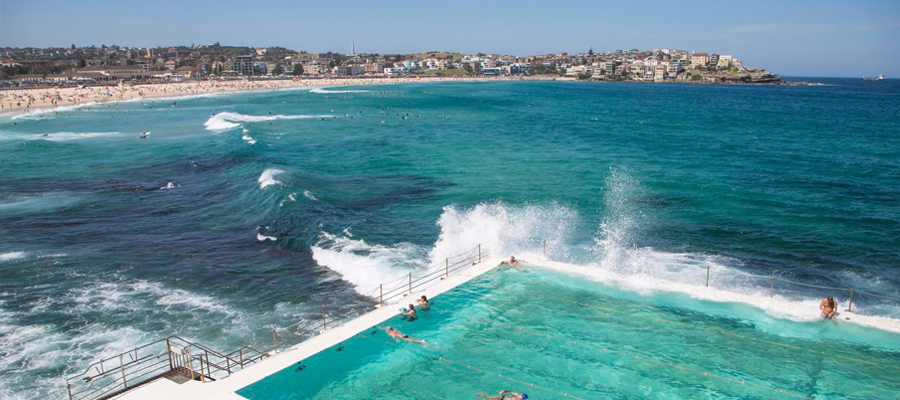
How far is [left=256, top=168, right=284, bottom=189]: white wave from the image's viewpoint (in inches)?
1504

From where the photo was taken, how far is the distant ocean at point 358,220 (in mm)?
20109

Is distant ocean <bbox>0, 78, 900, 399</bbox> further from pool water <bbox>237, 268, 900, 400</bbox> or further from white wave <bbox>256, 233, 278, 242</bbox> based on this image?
pool water <bbox>237, 268, 900, 400</bbox>

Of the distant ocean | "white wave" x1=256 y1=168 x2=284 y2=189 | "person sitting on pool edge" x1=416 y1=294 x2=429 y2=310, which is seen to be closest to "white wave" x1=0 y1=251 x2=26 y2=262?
the distant ocean

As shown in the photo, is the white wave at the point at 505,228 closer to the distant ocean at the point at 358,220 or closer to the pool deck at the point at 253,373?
the distant ocean at the point at 358,220

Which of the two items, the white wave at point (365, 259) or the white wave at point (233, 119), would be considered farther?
the white wave at point (233, 119)

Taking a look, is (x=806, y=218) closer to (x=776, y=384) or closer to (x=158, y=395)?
(x=776, y=384)

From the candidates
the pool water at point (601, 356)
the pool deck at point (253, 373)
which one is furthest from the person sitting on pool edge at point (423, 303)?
the pool deck at point (253, 373)

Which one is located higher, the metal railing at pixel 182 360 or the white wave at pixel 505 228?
the white wave at pixel 505 228

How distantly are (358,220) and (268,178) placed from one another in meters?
12.2

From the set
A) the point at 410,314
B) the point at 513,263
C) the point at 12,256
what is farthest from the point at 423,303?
the point at 12,256

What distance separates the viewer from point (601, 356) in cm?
1552

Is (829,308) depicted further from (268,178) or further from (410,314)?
(268,178)

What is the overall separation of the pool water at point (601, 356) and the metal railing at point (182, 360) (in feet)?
5.70

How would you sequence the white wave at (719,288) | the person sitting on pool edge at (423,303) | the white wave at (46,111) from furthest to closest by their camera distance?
the white wave at (46,111) → the person sitting on pool edge at (423,303) → the white wave at (719,288)
